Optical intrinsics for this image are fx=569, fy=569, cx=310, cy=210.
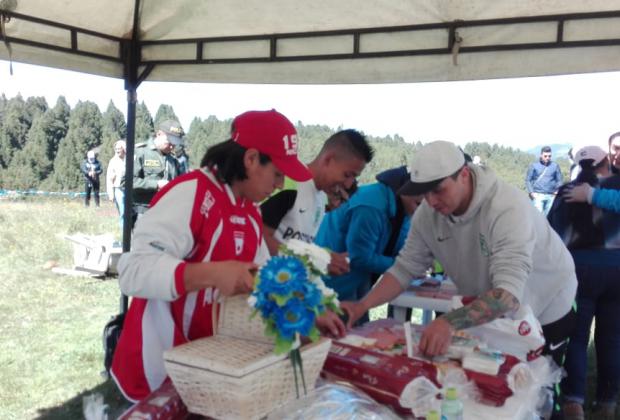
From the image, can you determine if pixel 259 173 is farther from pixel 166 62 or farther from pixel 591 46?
pixel 166 62

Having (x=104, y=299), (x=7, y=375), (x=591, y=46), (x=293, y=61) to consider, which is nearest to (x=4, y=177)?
(x=104, y=299)

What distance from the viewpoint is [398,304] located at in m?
2.99

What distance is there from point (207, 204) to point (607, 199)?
2670mm

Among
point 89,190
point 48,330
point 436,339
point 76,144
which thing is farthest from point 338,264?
point 76,144

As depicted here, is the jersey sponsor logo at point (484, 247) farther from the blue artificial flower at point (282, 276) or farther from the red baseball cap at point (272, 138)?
the blue artificial flower at point (282, 276)

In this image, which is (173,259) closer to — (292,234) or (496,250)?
(292,234)

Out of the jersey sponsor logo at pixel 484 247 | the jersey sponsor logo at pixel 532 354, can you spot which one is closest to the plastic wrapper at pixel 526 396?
the jersey sponsor logo at pixel 532 354

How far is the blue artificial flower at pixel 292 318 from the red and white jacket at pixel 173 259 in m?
0.27

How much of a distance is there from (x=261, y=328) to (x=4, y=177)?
80.2ft

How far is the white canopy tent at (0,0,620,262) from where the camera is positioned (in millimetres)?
2932

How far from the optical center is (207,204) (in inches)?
57.9

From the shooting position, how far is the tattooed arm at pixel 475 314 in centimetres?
181

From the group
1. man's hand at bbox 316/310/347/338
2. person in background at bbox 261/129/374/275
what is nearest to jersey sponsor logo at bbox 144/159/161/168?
person in background at bbox 261/129/374/275

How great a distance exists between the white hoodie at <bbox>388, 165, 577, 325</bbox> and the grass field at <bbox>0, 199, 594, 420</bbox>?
2.31 m
